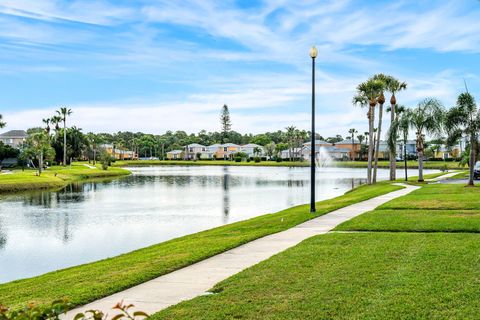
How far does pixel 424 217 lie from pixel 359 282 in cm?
997

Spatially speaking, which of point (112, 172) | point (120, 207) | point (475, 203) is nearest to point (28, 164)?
point (112, 172)

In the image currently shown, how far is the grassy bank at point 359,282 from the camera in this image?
7.05 metres

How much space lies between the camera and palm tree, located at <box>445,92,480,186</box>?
1285 inches

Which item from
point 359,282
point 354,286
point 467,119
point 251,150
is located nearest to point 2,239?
point 359,282

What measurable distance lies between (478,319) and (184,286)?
4843 mm

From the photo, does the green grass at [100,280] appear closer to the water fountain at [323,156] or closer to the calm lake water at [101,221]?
the calm lake water at [101,221]

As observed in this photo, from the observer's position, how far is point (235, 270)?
33.9 feet

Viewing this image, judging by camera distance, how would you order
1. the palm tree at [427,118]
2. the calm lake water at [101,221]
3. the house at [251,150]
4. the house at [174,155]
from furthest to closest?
the house at [174,155] → the house at [251,150] → the palm tree at [427,118] → the calm lake water at [101,221]

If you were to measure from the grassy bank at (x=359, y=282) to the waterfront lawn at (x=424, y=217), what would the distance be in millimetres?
705

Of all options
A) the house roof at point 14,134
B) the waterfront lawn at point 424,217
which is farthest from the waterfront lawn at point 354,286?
the house roof at point 14,134

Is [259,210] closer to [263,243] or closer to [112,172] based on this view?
[263,243]

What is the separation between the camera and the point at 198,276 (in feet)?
32.6

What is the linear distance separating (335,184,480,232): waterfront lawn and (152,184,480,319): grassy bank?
70 cm

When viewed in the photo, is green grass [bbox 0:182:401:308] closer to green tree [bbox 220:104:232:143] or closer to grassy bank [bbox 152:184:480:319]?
grassy bank [bbox 152:184:480:319]
